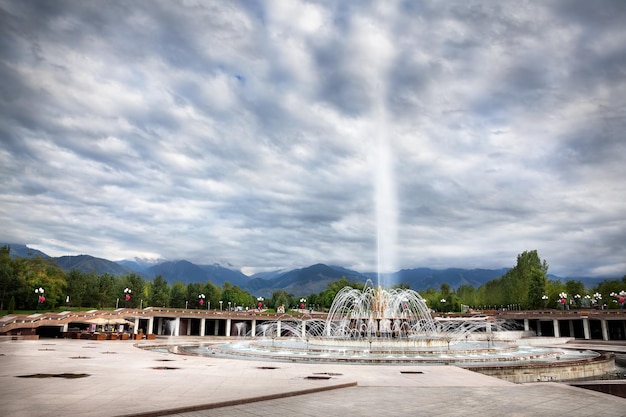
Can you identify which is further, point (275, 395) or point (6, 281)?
point (6, 281)

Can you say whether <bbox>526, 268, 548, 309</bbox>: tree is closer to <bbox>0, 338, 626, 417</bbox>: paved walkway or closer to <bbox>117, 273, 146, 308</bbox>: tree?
<bbox>0, 338, 626, 417</bbox>: paved walkway

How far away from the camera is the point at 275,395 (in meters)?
9.95

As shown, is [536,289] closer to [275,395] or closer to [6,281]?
[275,395]

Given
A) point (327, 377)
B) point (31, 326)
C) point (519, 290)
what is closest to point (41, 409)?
point (327, 377)

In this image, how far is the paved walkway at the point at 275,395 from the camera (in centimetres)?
831

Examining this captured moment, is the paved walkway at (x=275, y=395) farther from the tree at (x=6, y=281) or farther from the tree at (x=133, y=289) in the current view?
the tree at (x=133, y=289)

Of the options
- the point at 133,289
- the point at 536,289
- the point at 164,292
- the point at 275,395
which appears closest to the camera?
the point at 275,395

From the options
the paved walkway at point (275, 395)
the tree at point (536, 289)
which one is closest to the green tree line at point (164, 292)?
the tree at point (536, 289)

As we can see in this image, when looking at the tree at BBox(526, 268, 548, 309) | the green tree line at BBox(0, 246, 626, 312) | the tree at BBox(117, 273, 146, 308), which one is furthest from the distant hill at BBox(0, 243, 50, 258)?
the tree at BBox(526, 268, 548, 309)

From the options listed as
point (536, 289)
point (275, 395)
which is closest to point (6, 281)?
point (275, 395)

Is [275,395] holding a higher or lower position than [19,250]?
lower

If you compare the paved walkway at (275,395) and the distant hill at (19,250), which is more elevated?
the distant hill at (19,250)

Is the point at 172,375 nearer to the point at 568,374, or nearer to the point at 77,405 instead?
the point at 77,405

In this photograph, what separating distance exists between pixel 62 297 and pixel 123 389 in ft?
268
